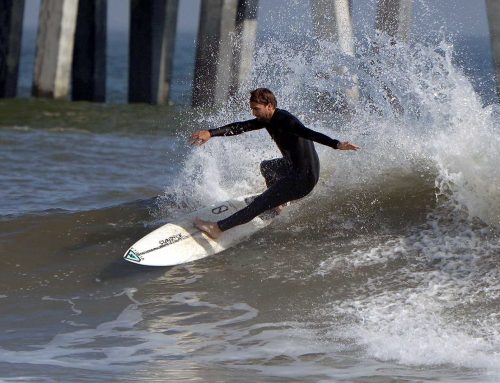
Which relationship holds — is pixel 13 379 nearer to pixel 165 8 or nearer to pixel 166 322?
pixel 166 322

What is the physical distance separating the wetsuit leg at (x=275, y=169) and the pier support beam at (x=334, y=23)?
477 cm

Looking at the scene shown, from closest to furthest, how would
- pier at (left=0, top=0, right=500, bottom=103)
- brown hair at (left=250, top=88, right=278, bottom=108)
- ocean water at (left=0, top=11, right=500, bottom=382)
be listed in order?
A: 1. ocean water at (left=0, top=11, right=500, bottom=382)
2. brown hair at (left=250, top=88, right=278, bottom=108)
3. pier at (left=0, top=0, right=500, bottom=103)

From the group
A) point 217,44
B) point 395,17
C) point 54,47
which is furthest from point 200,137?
point 54,47

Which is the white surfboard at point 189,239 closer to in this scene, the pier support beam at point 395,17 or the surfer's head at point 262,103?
the surfer's head at point 262,103

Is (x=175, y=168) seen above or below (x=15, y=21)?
below

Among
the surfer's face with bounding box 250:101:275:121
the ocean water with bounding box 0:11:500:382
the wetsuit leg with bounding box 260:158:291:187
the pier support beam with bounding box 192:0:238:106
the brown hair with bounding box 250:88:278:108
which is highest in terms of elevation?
the pier support beam with bounding box 192:0:238:106

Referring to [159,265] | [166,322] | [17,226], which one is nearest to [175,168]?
[17,226]

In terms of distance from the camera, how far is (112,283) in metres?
7.41

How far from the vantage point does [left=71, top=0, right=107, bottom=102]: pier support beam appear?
56.9ft

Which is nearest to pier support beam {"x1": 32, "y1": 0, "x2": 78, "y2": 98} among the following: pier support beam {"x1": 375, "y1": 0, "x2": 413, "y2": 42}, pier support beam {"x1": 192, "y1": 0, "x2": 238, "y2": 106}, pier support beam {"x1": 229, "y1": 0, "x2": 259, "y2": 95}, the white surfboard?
pier support beam {"x1": 192, "y1": 0, "x2": 238, "y2": 106}

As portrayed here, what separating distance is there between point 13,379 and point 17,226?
353 cm

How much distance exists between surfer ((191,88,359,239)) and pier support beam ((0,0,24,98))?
395 inches

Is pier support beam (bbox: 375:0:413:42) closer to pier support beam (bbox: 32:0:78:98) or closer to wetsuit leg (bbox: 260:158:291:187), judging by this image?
wetsuit leg (bbox: 260:158:291:187)

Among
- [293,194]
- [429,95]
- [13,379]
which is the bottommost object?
[13,379]
